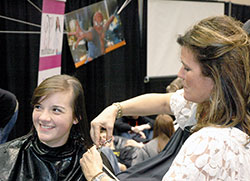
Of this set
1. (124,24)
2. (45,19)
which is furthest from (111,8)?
(45,19)

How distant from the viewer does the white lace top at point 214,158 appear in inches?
35.9

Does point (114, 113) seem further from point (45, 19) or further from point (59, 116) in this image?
point (45, 19)

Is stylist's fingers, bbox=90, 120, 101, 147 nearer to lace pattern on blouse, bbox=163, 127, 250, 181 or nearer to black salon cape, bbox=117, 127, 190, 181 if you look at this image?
black salon cape, bbox=117, 127, 190, 181

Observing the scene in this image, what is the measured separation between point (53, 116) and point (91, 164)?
0.91 feet

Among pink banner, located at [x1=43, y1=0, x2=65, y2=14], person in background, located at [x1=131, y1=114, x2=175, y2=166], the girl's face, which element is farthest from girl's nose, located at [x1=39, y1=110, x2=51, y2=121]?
pink banner, located at [x1=43, y1=0, x2=65, y2=14]

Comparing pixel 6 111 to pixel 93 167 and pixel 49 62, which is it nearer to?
pixel 49 62

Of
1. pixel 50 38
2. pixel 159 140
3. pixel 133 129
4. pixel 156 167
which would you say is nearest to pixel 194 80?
pixel 156 167

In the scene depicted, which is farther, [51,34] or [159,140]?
[51,34]

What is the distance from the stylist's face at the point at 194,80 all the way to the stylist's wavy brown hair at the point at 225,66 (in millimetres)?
15

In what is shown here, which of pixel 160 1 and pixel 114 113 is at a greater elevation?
pixel 160 1

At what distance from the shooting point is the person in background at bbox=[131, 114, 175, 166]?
286 centimetres

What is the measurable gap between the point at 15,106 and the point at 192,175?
75.5 inches

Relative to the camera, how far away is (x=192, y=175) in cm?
92

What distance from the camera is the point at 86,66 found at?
4020mm
